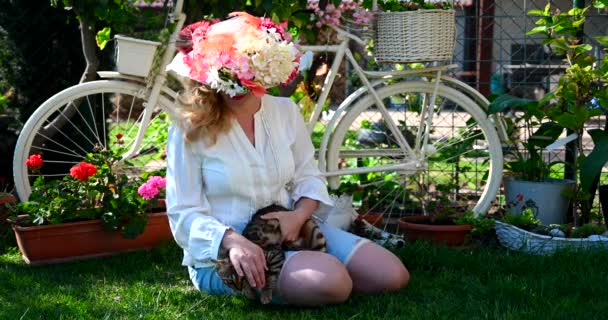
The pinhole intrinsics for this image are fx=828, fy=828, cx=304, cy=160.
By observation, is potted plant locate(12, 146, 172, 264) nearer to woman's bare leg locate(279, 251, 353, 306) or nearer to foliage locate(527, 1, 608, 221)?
woman's bare leg locate(279, 251, 353, 306)

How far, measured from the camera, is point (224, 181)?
3.02m

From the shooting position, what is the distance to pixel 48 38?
541cm

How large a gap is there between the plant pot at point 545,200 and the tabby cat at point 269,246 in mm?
1538

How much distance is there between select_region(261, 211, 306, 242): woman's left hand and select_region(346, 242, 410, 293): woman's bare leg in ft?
0.81

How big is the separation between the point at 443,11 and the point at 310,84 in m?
0.94

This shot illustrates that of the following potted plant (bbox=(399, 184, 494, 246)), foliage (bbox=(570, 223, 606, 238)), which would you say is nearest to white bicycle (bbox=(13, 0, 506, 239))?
potted plant (bbox=(399, 184, 494, 246))

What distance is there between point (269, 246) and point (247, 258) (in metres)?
0.23

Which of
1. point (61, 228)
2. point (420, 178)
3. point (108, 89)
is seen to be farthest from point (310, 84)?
point (61, 228)

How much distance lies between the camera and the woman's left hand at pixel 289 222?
303 cm

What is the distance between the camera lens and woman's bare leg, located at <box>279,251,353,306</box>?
2.89m

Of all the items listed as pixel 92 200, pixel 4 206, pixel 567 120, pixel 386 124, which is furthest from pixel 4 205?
pixel 567 120

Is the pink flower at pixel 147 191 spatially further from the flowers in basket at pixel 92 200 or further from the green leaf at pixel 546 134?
the green leaf at pixel 546 134

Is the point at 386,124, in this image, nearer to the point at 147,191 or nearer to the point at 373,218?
the point at 373,218

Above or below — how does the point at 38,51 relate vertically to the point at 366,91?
above
